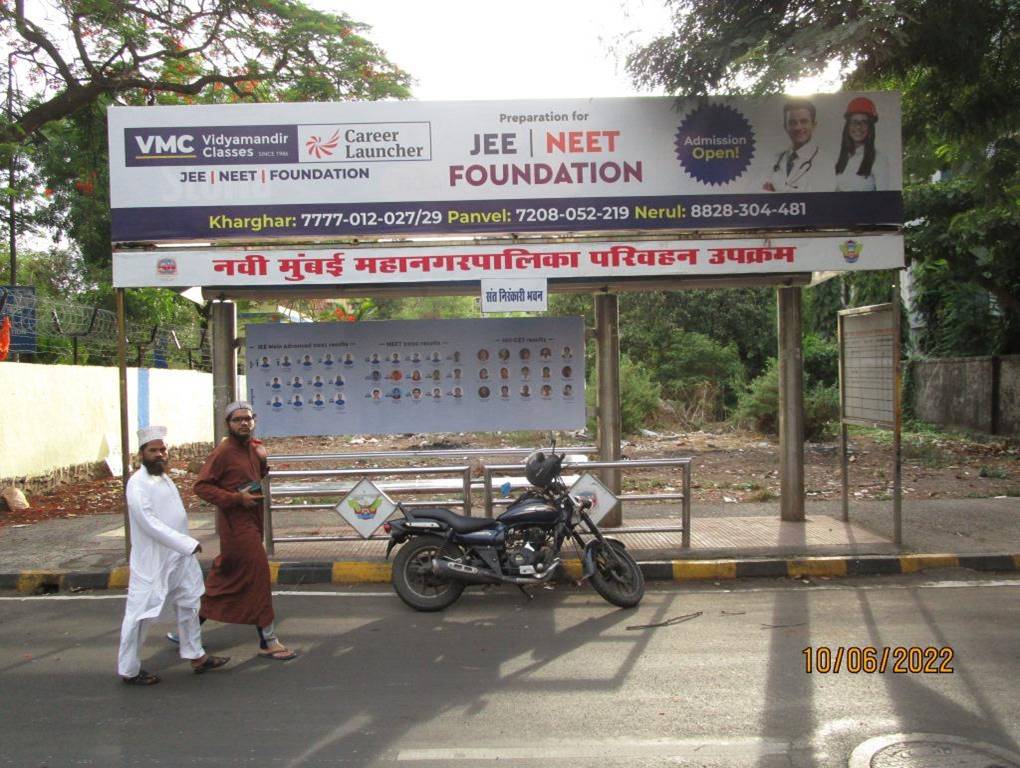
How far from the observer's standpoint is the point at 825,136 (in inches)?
322

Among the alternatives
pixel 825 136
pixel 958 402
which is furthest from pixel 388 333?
pixel 958 402

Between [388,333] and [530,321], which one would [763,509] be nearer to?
[530,321]

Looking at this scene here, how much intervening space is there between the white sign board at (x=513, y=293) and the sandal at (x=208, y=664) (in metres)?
3.85

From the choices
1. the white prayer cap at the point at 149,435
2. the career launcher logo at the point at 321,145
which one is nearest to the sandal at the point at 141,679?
the white prayer cap at the point at 149,435

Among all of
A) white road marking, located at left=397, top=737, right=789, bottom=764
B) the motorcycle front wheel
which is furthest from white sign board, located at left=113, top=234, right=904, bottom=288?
Result: white road marking, located at left=397, top=737, right=789, bottom=764

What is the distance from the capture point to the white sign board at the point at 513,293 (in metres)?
7.82

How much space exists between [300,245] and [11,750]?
4947 millimetres

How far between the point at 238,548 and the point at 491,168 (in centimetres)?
439

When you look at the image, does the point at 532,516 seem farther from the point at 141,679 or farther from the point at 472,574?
the point at 141,679

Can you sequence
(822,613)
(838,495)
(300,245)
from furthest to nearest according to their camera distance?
1. (838,495)
2. (300,245)
3. (822,613)

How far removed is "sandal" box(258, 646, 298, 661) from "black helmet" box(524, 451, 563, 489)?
213 centimetres

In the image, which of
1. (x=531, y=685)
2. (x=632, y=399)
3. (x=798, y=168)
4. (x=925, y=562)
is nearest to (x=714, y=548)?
(x=925, y=562)

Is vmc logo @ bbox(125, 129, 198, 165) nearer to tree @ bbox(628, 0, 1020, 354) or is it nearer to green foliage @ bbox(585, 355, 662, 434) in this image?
tree @ bbox(628, 0, 1020, 354)
